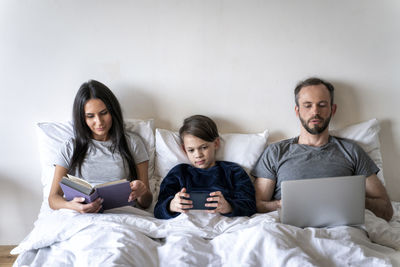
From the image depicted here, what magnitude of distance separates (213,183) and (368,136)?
0.98m

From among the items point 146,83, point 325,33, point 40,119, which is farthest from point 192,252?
point 325,33

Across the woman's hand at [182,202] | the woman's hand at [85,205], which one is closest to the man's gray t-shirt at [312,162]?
the woman's hand at [182,202]

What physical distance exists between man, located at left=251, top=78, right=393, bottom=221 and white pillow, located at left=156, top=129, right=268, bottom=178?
0.07 m

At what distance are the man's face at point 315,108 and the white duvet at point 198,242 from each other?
1.79ft

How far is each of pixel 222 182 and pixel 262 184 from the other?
0.24m

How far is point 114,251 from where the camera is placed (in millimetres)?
1278

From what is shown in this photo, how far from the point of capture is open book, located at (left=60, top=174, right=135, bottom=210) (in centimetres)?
146

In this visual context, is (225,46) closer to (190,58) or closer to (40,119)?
(190,58)

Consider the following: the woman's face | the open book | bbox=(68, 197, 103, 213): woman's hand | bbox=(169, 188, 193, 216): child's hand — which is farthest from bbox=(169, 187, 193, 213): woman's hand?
the woman's face

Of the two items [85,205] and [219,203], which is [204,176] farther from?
[85,205]

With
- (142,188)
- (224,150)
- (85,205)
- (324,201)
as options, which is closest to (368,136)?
(324,201)

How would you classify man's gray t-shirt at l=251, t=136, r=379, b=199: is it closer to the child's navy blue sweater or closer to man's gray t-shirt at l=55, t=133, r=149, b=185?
the child's navy blue sweater

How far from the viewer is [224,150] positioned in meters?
1.95

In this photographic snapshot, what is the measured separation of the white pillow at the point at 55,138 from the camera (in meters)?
1.92
